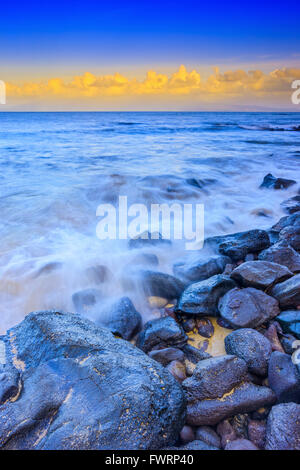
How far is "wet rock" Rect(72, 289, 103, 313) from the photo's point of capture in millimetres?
3184

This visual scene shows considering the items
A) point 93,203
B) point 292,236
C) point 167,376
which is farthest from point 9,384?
point 93,203

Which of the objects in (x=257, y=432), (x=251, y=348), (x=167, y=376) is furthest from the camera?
(x=251, y=348)

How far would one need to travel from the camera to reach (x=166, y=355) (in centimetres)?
237

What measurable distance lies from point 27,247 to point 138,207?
9.89 feet

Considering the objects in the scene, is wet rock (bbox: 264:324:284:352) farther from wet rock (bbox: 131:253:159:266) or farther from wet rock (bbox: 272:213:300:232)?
wet rock (bbox: 272:213:300:232)

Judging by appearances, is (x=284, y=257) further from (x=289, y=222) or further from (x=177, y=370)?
(x=177, y=370)

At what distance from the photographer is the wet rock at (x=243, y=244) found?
3951mm

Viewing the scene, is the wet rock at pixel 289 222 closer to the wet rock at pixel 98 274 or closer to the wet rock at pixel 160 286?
the wet rock at pixel 160 286

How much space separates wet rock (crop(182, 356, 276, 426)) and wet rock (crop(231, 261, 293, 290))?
114cm

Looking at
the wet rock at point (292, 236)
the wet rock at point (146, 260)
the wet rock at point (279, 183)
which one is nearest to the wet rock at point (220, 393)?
the wet rock at point (146, 260)

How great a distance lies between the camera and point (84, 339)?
206 centimetres

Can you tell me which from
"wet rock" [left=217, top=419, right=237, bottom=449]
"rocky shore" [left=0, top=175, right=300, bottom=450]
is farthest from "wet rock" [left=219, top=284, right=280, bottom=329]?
"wet rock" [left=217, top=419, right=237, bottom=449]

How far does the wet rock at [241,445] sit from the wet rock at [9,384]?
134cm

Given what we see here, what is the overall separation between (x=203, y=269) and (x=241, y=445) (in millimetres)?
2184
